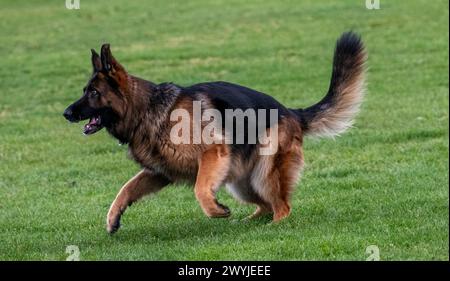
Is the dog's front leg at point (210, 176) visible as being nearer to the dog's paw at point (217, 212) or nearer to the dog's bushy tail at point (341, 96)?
the dog's paw at point (217, 212)

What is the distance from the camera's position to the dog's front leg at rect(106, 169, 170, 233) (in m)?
8.20

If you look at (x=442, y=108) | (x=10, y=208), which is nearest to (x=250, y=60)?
(x=442, y=108)

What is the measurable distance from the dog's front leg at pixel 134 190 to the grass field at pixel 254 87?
0.75 feet

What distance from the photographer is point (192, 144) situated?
7.88 m

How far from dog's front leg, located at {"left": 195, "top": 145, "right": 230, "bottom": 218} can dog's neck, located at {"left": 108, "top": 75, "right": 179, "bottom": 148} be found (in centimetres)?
46

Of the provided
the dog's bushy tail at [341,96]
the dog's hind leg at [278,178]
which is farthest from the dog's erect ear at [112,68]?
the dog's bushy tail at [341,96]

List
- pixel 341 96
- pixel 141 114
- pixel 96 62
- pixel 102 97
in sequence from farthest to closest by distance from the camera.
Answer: pixel 341 96 < pixel 141 114 < pixel 102 97 < pixel 96 62

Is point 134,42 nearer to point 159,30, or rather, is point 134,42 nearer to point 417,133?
point 159,30

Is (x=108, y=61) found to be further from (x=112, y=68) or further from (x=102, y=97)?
(x=102, y=97)

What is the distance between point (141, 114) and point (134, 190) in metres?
0.70

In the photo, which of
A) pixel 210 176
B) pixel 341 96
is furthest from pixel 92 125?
pixel 341 96

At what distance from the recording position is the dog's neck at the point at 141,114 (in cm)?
800

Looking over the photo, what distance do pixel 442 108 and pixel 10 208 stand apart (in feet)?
22.3

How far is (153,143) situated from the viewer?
7.98 metres
